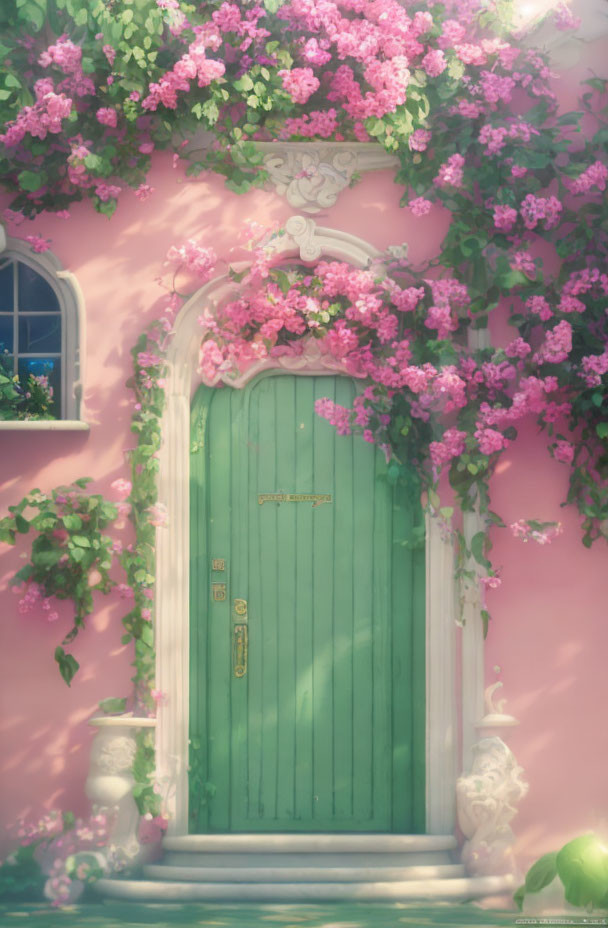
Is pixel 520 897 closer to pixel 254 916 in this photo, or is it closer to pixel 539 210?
pixel 254 916

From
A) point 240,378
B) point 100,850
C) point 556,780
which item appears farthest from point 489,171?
point 100,850

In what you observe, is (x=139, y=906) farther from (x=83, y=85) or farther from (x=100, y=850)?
(x=83, y=85)

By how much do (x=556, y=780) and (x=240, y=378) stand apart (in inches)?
98.4

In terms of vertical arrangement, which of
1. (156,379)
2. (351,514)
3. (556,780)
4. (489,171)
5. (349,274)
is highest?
(489,171)

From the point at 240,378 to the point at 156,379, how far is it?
42cm

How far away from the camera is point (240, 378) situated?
18.3ft

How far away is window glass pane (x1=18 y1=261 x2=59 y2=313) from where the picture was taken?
568cm

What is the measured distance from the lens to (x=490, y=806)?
5.12m

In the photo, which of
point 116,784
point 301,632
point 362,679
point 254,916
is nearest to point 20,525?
point 116,784

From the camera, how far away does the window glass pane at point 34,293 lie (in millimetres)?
5680

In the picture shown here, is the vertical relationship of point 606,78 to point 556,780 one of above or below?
above

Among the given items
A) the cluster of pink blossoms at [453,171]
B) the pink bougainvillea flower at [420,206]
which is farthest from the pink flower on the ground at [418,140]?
the pink bougainvillea flower at [420,206]

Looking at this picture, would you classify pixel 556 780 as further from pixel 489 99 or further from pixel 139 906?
pixel 489 99

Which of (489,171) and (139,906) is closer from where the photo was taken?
(139,906)
